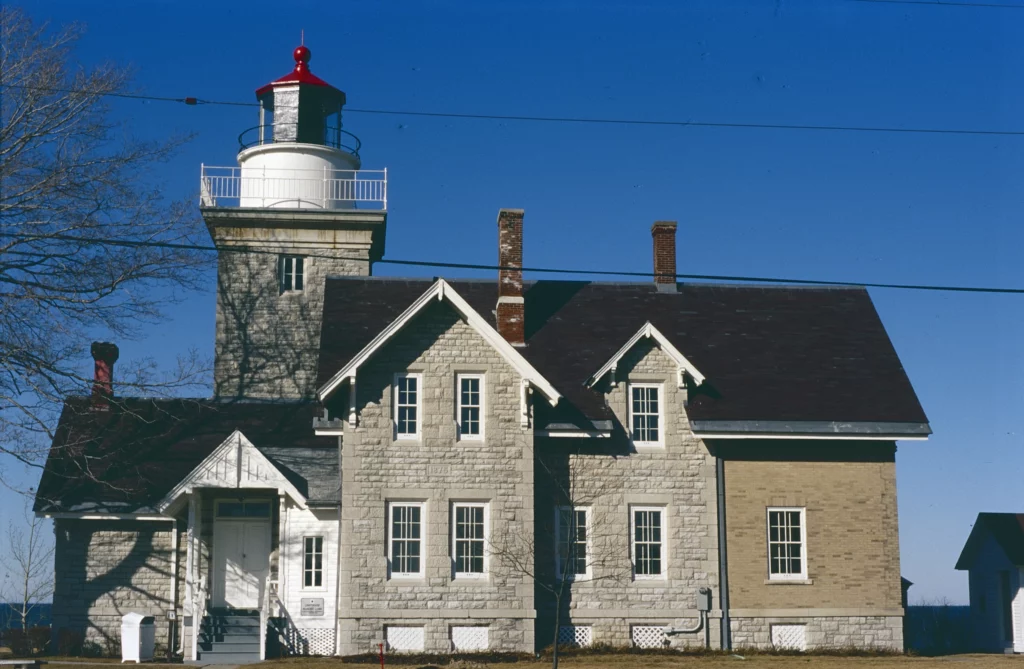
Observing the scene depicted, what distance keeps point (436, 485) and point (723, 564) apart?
633 centimetres

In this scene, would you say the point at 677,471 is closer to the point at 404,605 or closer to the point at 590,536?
the point at 590,536

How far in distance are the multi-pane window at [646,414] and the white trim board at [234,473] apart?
7.26 m

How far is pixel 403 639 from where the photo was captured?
88.7ft

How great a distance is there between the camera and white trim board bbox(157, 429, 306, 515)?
92.1 feet

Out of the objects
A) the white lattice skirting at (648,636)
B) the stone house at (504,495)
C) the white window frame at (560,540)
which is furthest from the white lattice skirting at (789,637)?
the white window frame at (560,540)

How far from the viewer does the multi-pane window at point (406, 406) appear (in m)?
27.8

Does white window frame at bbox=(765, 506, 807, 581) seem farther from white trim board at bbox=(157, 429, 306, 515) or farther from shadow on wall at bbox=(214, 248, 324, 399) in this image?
shadow on wall at bbox=(214, 248, 324, 399)

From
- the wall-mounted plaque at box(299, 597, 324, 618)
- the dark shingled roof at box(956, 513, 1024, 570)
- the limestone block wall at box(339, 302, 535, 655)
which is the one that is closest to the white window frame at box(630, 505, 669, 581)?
the limestone block wall at box(339, 302, 535, 655)

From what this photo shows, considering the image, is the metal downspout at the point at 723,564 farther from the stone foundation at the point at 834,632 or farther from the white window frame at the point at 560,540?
the white window frame at the point at 560,540

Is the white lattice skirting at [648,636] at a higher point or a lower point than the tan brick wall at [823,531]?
lower

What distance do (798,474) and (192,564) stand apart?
516 inches

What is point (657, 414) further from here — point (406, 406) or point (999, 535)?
point (999, 535)

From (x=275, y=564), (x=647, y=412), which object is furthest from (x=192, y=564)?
(x=647, y=412)

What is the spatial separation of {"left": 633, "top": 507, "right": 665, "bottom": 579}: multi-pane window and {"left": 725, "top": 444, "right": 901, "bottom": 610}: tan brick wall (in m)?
1.44
